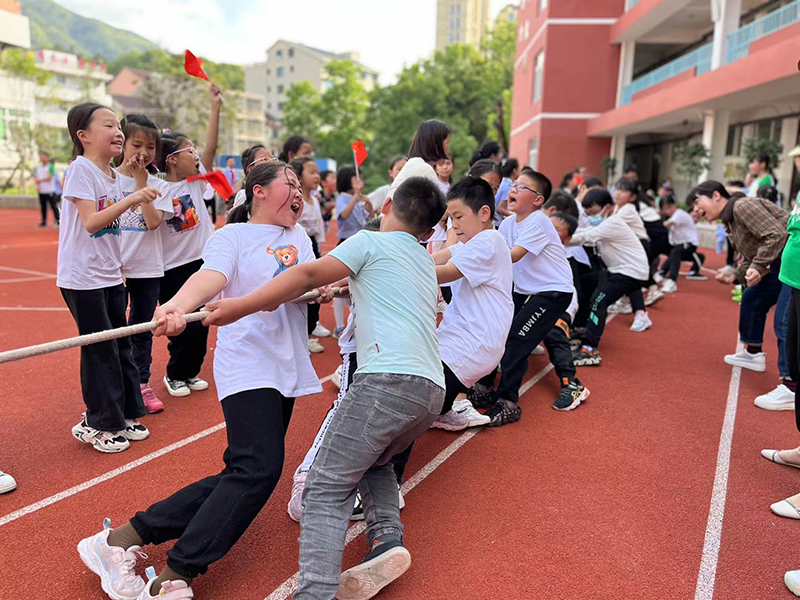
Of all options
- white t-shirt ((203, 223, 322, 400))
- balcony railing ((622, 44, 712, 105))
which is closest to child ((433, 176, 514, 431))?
white t-shirt ((203, 223, 322, 400))

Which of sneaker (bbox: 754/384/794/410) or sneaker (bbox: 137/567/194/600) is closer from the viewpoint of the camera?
sneaker (bbox: 137/567/194/600)

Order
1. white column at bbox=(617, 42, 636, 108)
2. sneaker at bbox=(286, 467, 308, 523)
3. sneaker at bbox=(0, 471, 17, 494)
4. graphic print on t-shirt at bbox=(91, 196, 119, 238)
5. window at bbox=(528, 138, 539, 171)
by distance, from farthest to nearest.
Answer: window at bbox=(528, 138, 539, 171), white column at bbox=(617, 42, 636, 108), graphic print on t-shirt at bbox=(91, 196, 119, 238), sneaker at bbox=(0, 471, 17, 494), sneaker at bbox=(286, 467, 308, 523)

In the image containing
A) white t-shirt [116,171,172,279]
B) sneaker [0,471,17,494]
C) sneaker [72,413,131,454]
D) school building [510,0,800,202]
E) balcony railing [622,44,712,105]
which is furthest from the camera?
balcony railing [622,44,712,105]

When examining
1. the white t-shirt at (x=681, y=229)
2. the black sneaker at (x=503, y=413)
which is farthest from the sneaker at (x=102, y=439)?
the white t-shirt at (x=681, y=229)

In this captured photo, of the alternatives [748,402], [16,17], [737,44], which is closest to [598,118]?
[737,44]

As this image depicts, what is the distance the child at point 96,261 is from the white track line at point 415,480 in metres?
1.68

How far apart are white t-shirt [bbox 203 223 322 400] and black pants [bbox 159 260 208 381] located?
1.99 metres

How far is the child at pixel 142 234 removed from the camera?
3.75 metres

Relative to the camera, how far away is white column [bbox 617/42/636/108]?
23.1 metres

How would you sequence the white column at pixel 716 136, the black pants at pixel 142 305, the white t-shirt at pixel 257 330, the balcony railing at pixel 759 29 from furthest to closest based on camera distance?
the white column at pixel 716 136
the balcony railing at pixel 759 29
the black pants at pixel 142 305
the white t-shirt at pixel 257 330

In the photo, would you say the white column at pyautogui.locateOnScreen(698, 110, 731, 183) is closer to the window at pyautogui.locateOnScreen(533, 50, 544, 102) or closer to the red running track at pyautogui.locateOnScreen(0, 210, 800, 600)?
the window at pyautogui.locateOnScreen(533, 50, 544, 102)

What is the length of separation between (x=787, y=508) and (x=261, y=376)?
112 inches

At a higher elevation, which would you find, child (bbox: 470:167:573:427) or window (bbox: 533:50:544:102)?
window (bbox: 533:50:544:102)

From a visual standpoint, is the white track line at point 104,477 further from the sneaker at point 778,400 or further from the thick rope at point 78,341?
the sneaker at point 778,400
